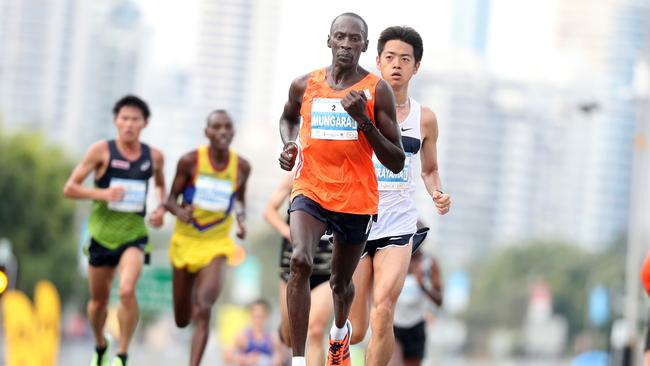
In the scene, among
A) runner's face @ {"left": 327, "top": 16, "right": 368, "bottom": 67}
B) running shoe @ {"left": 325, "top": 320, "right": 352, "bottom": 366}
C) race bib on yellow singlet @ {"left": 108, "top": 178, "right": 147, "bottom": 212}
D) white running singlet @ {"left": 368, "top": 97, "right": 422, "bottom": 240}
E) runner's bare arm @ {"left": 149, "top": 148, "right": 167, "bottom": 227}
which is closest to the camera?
runner's face @ {"left": 327, "top": 16, "right": 368, "bottom": 67}

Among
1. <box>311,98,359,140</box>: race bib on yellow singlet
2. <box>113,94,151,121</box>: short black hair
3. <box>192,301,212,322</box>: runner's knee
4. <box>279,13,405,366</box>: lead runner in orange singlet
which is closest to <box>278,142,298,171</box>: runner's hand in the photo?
<box>279,13,405,366</box>: lead runner in orange singlet

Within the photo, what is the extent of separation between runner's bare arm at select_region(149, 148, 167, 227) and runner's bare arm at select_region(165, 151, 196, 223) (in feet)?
0.33

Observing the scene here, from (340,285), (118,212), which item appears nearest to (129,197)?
(118,212)

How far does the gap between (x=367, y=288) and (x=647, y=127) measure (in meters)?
28.4

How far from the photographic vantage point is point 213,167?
16.5m

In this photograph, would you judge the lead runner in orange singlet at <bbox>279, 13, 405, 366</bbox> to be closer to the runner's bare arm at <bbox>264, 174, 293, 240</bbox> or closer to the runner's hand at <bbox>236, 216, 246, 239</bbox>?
the runner's bare arm at <bbox>264, 174, 293, 240</bbox>

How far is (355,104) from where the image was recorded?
11.4 meters

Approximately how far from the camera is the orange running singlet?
11.8 m

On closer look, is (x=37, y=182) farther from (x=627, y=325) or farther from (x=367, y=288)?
(x=367, y=288)

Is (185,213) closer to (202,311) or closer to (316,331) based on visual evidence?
(202,311)

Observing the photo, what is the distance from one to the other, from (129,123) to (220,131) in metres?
A: 0.85

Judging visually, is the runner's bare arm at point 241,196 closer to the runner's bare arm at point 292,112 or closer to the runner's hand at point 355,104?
the runner's bare arm at point 292,112

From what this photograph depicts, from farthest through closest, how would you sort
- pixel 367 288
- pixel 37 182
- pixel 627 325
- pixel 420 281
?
1. pixel 37 182
2. pixel 627 325
3. pixel 420 281
4. pixel 367 288

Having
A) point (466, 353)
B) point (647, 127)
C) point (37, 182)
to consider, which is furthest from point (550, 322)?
point (647, 127)
